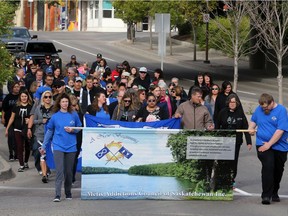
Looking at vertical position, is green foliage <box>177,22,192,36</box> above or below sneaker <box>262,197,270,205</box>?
above

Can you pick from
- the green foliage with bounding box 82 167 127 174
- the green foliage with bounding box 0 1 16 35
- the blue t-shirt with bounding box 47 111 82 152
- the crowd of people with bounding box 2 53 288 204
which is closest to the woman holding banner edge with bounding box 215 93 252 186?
the crowd of people with bounding box 2 53 288 204

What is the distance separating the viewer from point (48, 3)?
318ft

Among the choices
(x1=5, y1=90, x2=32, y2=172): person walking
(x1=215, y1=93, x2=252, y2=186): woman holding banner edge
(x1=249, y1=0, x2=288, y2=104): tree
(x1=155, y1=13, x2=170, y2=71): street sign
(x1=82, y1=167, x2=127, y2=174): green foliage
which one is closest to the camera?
(x1=82, y1=167, x2=127, y2=174): green foliage

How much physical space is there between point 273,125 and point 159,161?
6.02 ft

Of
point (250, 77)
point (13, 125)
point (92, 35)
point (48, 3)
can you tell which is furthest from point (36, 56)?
point (48, 3)

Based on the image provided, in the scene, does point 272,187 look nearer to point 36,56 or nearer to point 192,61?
point 36,56

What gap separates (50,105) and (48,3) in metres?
82.1

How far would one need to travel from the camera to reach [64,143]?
1362 cm

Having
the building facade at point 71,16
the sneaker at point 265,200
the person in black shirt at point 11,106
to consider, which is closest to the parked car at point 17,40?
the person in black shirt at point 11,106

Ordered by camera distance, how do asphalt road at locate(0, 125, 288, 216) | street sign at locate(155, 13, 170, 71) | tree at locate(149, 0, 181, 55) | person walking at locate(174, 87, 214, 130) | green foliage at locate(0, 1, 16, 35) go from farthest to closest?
tree at locate(149, 0, 181, 55) → street sign at locate(155, 13, 170, 71) → green foliage at locate(0, 1, 16, 35) → person walking at locate(174, 87, 214, 130) → asphalt road at locate(0, 125, 288, 216)

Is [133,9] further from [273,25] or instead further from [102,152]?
[102,152]

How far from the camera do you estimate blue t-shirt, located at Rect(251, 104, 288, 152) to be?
13.4 meters

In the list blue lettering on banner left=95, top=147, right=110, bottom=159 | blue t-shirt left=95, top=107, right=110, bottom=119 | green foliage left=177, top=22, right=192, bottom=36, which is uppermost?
blue t-shirt left=95, top=107, right=110, bottom=119

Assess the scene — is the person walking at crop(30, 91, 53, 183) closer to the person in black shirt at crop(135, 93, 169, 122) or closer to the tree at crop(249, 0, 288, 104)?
the person in black shirt at crop(135, 93, 169, 122)
